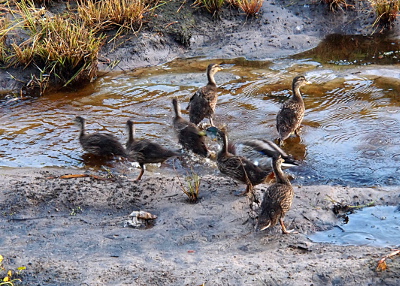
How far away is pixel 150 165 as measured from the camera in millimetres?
7898

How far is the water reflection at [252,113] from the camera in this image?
301 inches

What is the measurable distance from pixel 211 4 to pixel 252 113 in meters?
4.18

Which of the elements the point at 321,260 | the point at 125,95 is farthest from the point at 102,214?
the point at 125,95

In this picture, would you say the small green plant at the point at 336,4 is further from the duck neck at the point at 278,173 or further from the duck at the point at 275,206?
the duck at the point at 275,206

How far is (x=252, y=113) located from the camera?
921 centimetres

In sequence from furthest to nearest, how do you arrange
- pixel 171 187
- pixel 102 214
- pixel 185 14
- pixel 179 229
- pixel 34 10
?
pixel 185 14 → pixel 34 10 → pixel 171 187 → pixel 102 214 → pixel 179 229

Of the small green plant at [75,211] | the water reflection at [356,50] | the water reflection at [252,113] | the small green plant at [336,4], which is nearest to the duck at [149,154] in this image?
the water reflection at [252,113]

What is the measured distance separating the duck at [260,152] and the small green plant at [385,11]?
602cm

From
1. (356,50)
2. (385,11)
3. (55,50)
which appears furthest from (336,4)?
(55,50)

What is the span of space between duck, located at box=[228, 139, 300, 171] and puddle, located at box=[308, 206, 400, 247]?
1233mm

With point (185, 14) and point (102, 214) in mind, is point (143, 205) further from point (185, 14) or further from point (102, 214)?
point (185, 14)

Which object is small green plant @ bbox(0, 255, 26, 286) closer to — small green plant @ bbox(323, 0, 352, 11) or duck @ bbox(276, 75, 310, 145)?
duck @ bbox(276, 75, 310, 145)

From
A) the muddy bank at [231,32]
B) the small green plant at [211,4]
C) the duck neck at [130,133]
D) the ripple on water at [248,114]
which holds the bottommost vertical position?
the ripple on water at [248,114]

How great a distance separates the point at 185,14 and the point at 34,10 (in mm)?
3300
